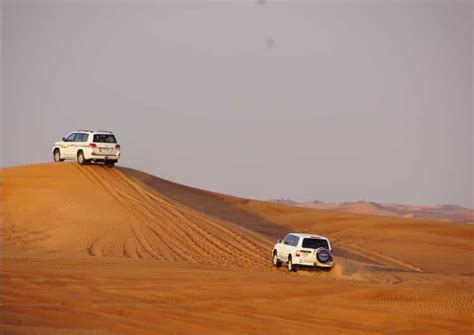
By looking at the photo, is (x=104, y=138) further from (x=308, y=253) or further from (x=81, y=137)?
(x=308, y=253)

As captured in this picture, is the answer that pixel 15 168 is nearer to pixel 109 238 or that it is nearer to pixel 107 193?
pixel 107 193

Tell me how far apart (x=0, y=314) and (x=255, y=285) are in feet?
30.1

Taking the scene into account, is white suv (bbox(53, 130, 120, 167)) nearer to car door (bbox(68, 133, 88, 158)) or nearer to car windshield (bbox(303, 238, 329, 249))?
car door (bbox(68, 133, 88, 158))

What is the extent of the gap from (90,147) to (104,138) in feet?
3.41

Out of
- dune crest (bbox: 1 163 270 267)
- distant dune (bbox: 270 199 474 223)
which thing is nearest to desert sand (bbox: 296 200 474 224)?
distant dune (bbox: 270 199 474 223)

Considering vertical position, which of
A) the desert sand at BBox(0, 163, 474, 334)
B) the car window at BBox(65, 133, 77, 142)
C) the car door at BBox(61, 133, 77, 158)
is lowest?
the desert sand at BBox(0, 163, 474, 334)

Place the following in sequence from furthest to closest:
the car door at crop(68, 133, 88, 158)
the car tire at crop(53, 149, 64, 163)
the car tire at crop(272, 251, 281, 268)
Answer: the car tire at crop(53, 149, 64, 163) → the car door at crop(68, 133, 88, 158) → the car tire at crop(272, 251, 281, 268)

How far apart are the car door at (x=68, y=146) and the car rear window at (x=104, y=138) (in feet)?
5.96

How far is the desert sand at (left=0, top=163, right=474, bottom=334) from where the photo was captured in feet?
64.6

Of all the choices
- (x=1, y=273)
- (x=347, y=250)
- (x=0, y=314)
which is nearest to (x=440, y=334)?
(x=0, y=314)

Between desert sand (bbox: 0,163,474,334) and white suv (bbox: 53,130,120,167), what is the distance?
1594mm

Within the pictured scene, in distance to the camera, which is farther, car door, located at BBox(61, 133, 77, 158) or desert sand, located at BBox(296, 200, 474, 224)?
desert sand, located at BBox(296, 200, 474, 224)

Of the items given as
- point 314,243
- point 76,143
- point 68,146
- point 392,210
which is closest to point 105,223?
point 76,143

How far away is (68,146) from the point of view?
158 feet
